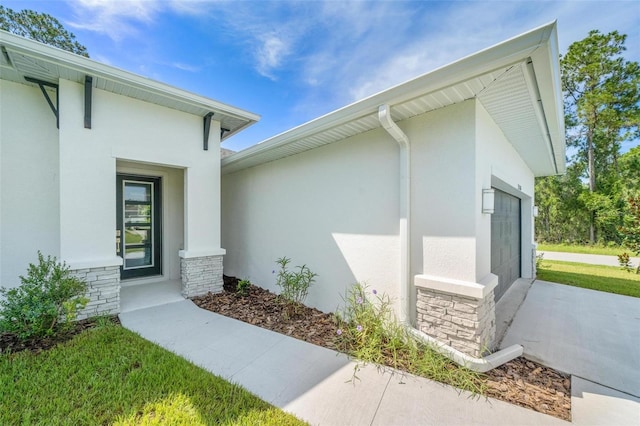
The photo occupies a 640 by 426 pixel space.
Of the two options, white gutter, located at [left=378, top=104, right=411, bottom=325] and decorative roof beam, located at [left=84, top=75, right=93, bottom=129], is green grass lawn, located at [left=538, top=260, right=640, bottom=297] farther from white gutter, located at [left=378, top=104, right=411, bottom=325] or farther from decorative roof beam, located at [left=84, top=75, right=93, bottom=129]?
decorative roof beam, located at [left=84, top=75, right=93, bottom=129]

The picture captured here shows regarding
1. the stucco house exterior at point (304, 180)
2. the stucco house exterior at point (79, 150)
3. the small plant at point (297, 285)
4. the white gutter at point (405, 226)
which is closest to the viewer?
the stucco house exterior at point (304, 180)

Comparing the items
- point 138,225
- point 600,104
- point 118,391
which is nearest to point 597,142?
point 600,104

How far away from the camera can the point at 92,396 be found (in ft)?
9.43

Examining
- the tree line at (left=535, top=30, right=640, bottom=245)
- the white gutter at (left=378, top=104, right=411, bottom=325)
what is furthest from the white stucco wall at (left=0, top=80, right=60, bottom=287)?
the tree line at (left=535, top=30, right=640, bottom=245)

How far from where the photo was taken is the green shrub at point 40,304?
154 inches

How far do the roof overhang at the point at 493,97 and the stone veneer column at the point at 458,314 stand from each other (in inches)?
98.5

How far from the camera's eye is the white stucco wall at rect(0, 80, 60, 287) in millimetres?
4879

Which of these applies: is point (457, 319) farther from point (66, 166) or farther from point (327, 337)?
point (66, 166)

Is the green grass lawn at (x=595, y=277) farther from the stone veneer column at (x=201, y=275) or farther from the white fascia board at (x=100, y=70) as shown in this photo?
the white fascia board at (x=100, y=70)

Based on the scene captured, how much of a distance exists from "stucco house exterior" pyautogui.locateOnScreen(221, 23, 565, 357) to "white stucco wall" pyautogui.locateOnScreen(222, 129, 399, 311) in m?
0.02

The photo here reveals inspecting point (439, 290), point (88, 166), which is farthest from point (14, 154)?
point (439, 290)

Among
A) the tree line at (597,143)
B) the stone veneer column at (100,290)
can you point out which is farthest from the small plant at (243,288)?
the tree line at (597,143)

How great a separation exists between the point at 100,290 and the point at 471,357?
6.45 meters

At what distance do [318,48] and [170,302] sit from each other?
698cm
